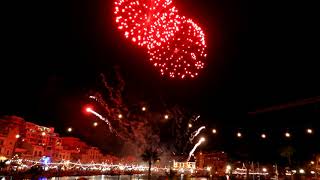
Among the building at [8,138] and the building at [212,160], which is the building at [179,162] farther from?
the building at [8,138]

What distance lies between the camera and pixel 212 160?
3482 inches

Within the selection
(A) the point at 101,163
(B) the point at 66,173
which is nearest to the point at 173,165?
(A) the point at 101,163

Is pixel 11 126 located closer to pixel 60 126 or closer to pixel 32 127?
pixel 32 127

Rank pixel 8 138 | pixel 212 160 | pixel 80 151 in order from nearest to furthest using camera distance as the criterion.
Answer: pixel 8 138 → pixel 80 151 → pixel 212 160

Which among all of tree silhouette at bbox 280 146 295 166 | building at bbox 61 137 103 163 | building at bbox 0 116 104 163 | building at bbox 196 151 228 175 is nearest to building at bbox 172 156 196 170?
building at bbox 196 151 228 175

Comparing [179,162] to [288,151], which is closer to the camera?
[288,151]

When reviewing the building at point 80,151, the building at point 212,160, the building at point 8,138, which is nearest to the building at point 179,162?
the building at point 212,160

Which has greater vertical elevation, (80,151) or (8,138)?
(8,138)

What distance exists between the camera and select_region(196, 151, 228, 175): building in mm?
84887

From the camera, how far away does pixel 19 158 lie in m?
44.1

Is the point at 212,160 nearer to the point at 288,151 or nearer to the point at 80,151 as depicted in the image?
the point at 80,151

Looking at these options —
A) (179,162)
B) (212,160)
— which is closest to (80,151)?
(179,162)

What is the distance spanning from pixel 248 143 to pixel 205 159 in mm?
39850

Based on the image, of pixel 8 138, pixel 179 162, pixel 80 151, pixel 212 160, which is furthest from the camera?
pixel 212 160
